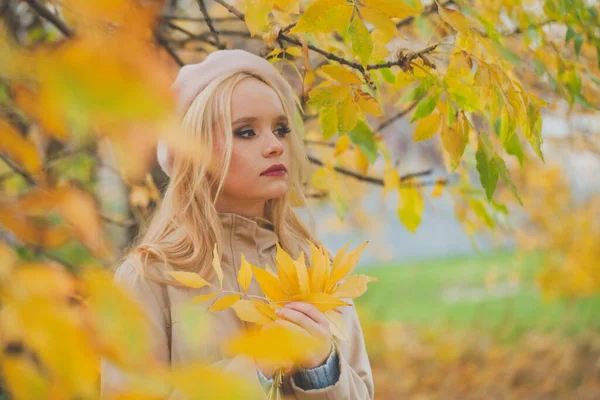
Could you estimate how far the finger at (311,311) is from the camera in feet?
3.12

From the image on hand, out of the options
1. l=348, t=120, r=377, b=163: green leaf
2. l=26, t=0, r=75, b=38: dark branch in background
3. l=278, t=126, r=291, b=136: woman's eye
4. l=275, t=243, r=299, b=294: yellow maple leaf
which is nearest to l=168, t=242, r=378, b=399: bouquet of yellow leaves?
l=275, t=243, r=299, b=294: yellow maple leaf

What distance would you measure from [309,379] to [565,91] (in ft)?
2.66

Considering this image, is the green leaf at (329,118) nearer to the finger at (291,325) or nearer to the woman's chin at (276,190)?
the woman's chin at (276,190)

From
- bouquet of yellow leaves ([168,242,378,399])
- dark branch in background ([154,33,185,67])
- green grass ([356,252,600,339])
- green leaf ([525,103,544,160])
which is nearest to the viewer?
bouquet of yellow leaves ([168,242,378,399])

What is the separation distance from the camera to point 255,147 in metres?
1.24

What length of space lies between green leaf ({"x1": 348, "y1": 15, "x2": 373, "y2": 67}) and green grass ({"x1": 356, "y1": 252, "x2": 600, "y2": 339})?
4.76 metres

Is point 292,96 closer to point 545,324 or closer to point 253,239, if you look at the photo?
point 253,239

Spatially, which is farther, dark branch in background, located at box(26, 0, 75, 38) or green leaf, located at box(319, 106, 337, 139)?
dark branch in background, located at box(26, 0, 75, 38)

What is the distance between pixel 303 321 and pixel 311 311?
3 centimetres

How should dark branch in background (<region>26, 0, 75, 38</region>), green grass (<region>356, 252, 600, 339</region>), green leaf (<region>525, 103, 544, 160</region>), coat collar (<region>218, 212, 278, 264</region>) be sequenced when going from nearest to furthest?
1. green leaf (<region>525, 103, 544, 160</region>)
2. coat collar (<region>218, 212, 278, 264</region>)
3. dark branch in background (<region>26, 0, 75, 38</region>)
4. green grass (<region>356, 252, 600, 339</region>)

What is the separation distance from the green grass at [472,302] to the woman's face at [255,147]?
174 inches

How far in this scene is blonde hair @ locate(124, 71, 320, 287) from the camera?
4.00ft

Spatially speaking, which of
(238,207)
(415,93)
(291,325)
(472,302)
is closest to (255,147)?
(238,207)

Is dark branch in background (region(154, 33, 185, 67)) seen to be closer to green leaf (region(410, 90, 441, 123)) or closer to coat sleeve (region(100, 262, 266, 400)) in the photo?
coat sleeve (region(100, 262, 266, 400))
